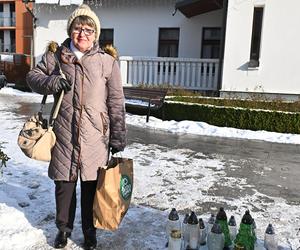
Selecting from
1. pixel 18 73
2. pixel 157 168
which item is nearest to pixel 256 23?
pixel 157 168

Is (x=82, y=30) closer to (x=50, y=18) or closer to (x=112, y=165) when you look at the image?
(x=112, y=165)

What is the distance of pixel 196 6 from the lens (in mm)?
15156

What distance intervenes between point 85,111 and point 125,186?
731 mm

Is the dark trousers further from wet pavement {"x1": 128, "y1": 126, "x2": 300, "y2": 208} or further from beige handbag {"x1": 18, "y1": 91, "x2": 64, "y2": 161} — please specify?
wet pavement {"x1": 128, "y1": 126, "x2": 300, "y2": 208}

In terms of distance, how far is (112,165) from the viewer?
10.9 ft

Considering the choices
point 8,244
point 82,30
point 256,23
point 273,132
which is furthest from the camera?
point 256,23

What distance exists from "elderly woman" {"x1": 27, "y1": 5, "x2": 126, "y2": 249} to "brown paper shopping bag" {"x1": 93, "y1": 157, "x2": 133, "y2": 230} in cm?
18

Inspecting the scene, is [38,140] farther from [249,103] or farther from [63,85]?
[249,103]

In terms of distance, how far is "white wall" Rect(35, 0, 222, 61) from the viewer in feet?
56.1

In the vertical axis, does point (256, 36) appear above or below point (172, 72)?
above

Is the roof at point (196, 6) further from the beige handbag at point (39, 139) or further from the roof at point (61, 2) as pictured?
the beige handbag at point (39, 139)

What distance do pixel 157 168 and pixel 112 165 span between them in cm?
304

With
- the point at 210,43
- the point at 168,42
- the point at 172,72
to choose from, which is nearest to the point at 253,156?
the point at 172,72

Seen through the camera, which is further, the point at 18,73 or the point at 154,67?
the point at 18,73
